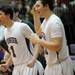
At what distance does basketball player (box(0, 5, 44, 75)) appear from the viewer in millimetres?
4965

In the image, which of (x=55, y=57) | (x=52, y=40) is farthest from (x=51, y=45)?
(x=55, y=57)

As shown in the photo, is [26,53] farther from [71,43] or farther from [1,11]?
[71,43]

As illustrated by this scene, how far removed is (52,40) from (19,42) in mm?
841

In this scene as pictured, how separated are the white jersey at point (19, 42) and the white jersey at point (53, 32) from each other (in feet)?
1.29

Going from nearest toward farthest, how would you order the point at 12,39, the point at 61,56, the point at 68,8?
the point at 61,56
the point at 12,39
the point at 68,8

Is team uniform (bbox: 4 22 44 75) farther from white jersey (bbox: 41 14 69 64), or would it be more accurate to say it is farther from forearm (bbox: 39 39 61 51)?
forearm (bbox: 39 39 61 51)

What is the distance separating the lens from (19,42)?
4980mm

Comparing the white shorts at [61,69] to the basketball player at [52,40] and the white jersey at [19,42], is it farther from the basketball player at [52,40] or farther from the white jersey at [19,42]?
the white jersey at [19,42]

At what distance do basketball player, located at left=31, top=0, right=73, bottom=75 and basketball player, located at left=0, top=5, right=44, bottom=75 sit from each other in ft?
1.00

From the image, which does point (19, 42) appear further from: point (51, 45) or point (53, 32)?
point (51, 45)

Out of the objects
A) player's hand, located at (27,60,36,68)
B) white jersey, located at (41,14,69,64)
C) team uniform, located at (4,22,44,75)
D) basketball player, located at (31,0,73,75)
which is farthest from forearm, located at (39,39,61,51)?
team uniform, located at (4,22,44,75)

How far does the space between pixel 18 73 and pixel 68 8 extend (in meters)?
3.58

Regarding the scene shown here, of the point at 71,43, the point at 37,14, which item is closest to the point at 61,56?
the point at 37,14

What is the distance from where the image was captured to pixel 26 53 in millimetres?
5027
